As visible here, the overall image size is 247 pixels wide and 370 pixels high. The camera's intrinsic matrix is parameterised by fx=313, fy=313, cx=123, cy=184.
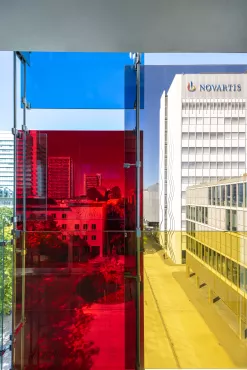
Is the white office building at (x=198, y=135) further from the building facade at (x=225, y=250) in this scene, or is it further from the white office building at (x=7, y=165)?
the white office building at (x=7, y=165)

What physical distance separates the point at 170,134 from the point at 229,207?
0.70m

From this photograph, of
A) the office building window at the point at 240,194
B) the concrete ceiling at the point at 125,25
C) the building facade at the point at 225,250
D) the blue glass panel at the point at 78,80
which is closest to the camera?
the concrete ceiling at the point at 125,25

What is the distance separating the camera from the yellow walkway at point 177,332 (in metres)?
2.01

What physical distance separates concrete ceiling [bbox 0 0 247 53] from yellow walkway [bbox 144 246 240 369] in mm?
1426

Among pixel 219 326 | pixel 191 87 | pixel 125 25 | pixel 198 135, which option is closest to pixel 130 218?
pixel 198 135

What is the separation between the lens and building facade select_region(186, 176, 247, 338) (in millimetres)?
1985

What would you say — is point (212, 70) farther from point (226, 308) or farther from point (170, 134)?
point (226, 308)

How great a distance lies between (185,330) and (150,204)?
896mm

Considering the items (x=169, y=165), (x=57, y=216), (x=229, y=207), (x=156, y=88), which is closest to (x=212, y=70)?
(x=156, y=88)

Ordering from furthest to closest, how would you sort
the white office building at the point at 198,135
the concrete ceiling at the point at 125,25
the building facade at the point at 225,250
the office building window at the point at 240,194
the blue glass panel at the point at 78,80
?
the blue glass panel at the point at 78,80, the white office building at the point at 198,135, the office building window at the point at 240,194, the building facade at the point at 225,250, the concrete ceiling at the point at 125,25

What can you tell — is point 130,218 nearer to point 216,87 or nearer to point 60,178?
point 60,178

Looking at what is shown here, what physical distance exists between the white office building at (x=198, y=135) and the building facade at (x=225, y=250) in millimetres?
184

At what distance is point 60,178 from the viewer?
2.43 meters

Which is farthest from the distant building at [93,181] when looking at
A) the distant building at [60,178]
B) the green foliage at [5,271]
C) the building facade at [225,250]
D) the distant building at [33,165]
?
the building facade at [225,250]
